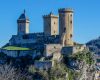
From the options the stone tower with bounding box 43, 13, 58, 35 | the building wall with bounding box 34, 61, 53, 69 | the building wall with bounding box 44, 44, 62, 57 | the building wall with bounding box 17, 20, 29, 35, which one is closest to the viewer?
the building wall with bounding box 34, 61, 53, 69

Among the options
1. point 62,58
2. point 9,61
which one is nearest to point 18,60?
point 9,61

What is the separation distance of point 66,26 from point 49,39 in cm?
353

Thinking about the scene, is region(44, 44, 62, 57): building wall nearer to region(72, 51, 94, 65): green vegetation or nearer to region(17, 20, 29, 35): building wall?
region(72, 51, 94, 65): green vegetation

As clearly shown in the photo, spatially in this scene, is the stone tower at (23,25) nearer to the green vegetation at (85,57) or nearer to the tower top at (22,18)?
the tower top at (22,18)

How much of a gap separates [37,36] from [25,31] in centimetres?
377

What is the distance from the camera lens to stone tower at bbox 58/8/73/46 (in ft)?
348

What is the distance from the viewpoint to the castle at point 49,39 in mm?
103125

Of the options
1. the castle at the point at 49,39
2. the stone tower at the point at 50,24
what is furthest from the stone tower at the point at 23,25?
the stone tower at the point at 50,24

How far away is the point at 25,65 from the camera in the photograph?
106 metres

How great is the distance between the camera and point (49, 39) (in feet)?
353

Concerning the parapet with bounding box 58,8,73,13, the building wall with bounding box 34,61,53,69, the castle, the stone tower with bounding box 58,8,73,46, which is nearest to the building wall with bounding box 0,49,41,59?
the castle

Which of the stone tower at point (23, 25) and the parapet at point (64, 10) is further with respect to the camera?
the stone tower at point (23, 25)

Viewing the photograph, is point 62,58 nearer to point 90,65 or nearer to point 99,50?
point 90,65

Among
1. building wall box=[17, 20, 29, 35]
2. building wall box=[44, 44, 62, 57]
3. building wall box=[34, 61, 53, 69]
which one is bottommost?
building wall box=[34, 61, 53, 69]
